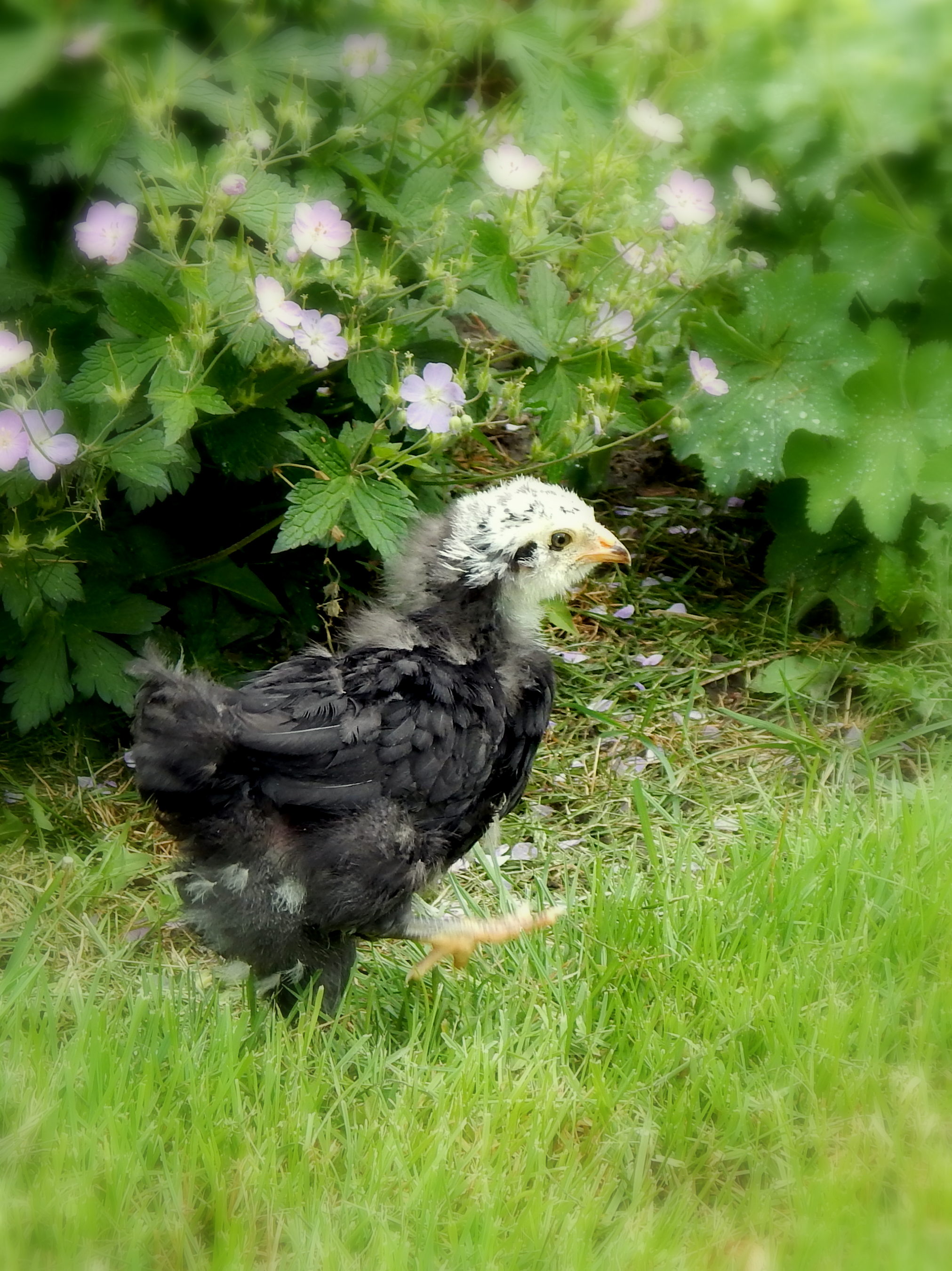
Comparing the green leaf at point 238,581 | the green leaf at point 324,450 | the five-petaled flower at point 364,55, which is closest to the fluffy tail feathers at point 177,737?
the green leaf at point 324,450

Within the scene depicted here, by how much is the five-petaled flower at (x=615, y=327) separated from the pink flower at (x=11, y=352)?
1.54 meters

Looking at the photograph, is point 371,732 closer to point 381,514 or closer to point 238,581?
point 381,514

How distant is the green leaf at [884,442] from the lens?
13.3 ft

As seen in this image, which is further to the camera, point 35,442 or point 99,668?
point 99,668

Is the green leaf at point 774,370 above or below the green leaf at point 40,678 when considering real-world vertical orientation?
Result: above

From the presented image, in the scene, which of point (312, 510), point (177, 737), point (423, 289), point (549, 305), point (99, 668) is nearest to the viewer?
point (177, 737)

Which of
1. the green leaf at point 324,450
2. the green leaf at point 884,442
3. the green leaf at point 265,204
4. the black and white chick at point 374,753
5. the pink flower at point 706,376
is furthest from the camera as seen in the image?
the green leaf at point 884,442

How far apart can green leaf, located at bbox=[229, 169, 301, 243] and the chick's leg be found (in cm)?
149

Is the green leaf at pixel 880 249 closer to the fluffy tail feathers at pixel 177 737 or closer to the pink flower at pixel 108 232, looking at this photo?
the pink flower at pixel 108 232

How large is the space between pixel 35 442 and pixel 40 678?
82 cm

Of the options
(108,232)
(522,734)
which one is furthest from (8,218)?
(522,734)

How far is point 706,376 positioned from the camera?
3766mm

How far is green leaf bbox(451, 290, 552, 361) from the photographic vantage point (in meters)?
3.64

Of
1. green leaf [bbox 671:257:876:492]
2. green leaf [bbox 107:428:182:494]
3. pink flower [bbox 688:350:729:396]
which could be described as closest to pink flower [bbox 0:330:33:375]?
green leaf [bbox 107:428:182:494]
